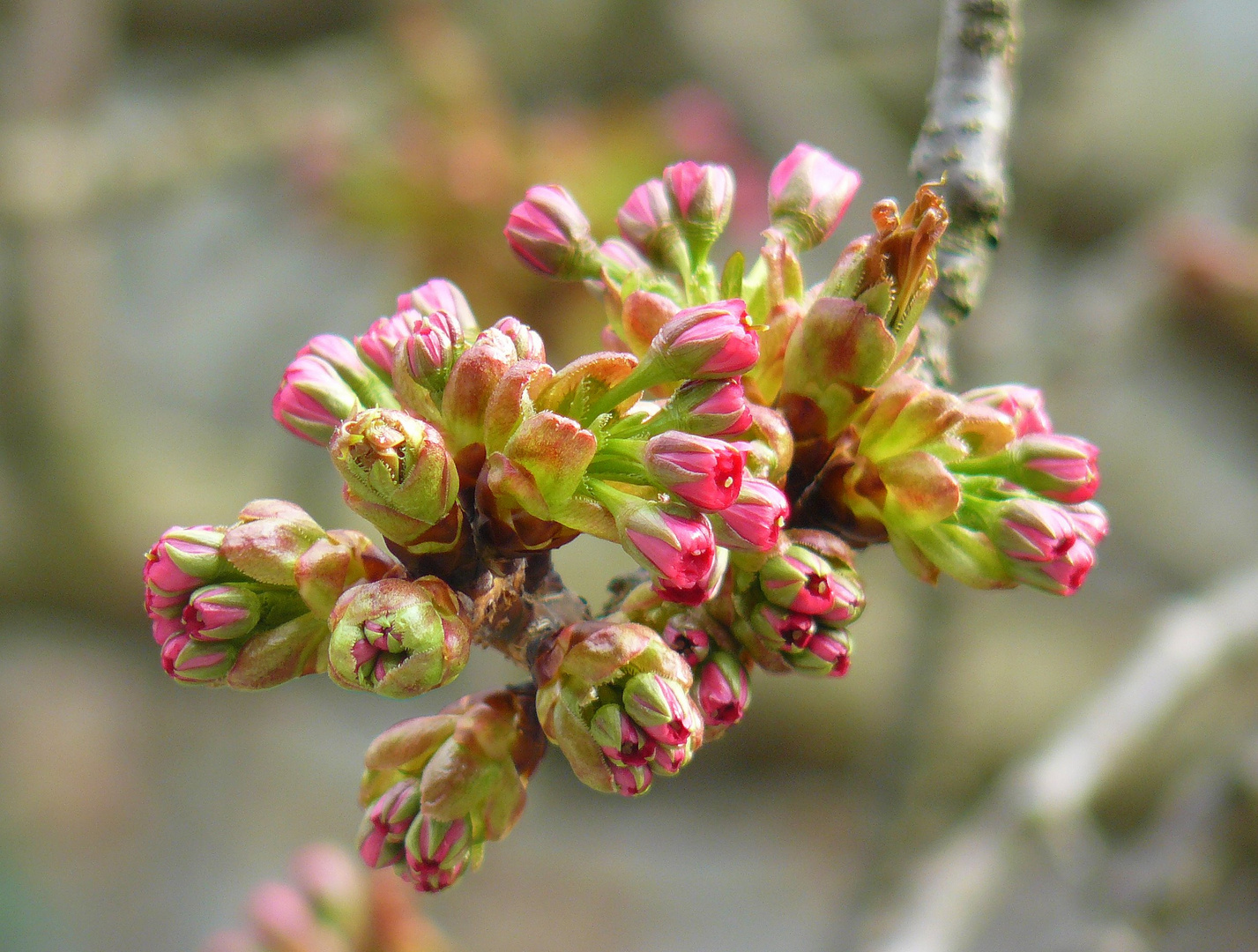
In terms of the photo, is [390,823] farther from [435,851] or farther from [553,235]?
[553,235]

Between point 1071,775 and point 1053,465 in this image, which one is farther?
point 1071,775

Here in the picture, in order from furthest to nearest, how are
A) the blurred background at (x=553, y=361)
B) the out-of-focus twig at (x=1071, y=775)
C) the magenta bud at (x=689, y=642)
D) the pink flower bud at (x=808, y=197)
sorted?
the blurred background at (x=553, y=361) < the out-of-focus twig at (x=1071, y=775) < the pink flower bud at (x=808, y=197) < the magenta bud at (x=689, y=642)

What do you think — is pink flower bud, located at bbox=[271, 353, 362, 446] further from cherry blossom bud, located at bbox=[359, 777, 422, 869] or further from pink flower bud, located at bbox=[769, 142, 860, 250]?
pink flower bud, located at bbox=[769, 142, 860, 250]

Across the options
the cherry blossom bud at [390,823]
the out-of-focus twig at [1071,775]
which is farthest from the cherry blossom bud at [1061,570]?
the out-of-focus twig at [1071,775]

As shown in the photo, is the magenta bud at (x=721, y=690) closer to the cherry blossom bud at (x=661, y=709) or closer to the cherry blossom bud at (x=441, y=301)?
the cherry blossom bud at (x=661, y=709)

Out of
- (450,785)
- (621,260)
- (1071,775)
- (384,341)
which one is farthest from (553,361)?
(450,785)

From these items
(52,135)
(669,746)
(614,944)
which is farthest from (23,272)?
(614,944)
